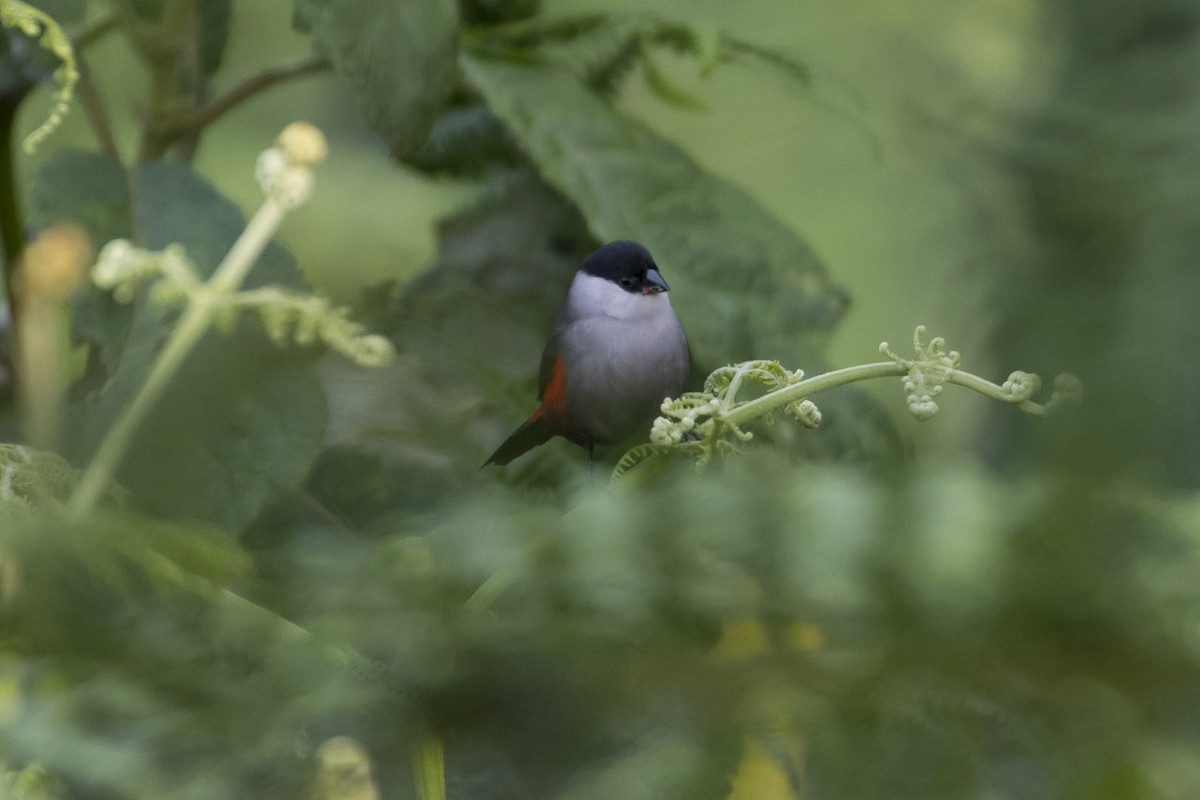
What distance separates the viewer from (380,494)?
0.41 metres

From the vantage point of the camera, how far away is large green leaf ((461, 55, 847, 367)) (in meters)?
0.42

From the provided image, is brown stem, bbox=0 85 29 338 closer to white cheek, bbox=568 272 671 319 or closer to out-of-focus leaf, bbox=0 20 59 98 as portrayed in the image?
out-of-focus leaf, bbox=0 20 59 98

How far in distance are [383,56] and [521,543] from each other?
9.7 inches

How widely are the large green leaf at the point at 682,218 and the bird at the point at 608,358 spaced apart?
0.13ft

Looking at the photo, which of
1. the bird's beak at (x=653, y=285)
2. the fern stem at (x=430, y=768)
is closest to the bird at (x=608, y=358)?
the bird's beak at (x=653, y=285)

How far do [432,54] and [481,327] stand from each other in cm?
10

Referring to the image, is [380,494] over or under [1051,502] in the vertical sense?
under

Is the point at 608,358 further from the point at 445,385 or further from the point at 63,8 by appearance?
the point at 63,8

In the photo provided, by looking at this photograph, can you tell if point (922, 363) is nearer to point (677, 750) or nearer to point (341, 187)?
point (677, 750)

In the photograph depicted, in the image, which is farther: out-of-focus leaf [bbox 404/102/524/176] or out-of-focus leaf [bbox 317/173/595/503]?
out-of-focus leaf [bbox 404/102/524/176]

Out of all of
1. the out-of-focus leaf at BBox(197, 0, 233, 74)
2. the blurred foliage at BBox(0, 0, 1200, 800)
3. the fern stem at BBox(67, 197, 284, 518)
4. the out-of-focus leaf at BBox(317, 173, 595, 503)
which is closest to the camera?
the blurred foliage at BBox(0, 0, 1200, 800)

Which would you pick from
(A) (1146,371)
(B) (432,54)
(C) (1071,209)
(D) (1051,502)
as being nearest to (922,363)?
(D) (1051,502)

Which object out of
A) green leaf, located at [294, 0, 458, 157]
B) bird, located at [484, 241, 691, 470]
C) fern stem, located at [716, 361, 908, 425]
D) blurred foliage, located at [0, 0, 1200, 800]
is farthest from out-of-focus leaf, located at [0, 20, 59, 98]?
fern stem, located at [716, 361, 908, 425]

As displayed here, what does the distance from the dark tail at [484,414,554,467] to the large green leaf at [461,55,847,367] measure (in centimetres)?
7
